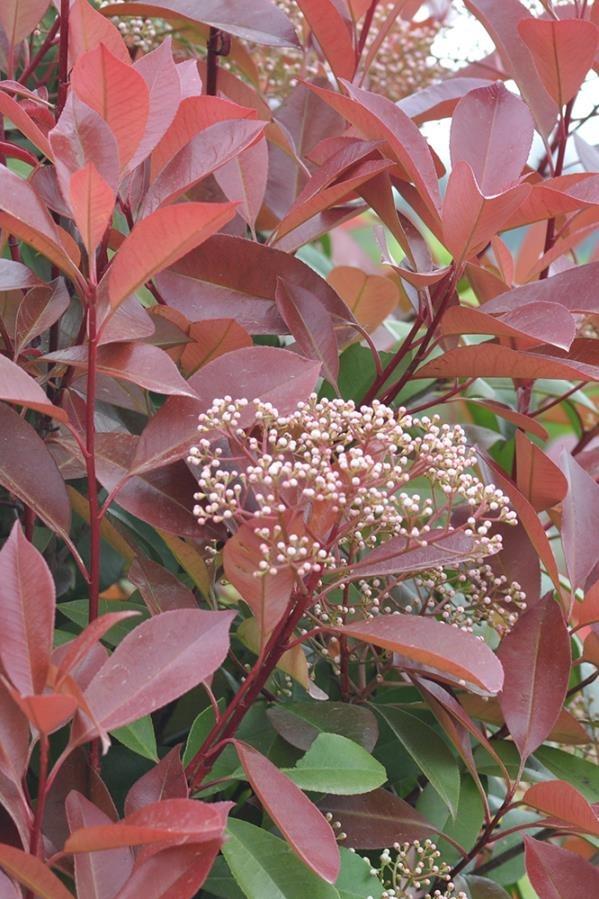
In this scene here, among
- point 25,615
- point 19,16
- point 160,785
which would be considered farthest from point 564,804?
point 19,16

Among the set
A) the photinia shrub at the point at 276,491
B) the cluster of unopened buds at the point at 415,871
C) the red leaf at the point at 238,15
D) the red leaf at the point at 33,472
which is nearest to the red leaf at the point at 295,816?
the photinia shrub at the point at 276,491

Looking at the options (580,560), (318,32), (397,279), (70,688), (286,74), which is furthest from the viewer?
(286,74)

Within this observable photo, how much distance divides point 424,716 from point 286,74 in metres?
0.88

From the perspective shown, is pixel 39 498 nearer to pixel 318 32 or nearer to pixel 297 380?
pixel 297 380

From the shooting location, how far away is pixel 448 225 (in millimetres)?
769

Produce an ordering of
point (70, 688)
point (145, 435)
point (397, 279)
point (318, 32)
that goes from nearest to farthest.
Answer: point (70, 688)
point (145, 435)
point (318, 32)
point (397, 279)

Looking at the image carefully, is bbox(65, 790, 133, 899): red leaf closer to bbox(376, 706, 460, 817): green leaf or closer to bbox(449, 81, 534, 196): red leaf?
bbox(376, 706, 460, 817): green leaf

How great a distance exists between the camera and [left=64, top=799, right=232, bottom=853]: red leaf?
0.53 metres

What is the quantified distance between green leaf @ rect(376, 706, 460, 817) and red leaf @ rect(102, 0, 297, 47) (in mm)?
592

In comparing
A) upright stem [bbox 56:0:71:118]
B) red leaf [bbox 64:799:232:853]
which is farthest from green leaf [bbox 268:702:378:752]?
upright stem [bbox 56:0:71:118]

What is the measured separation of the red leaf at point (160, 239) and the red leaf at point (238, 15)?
1.22 ft

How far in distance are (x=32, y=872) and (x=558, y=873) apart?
0.39 meters

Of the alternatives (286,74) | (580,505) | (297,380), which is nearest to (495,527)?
(580,505)

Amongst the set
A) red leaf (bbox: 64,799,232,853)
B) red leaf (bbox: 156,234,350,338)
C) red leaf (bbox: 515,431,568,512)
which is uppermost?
red leaf (bbox: 156,234,350,338)
